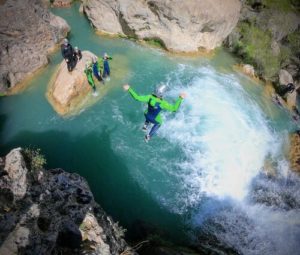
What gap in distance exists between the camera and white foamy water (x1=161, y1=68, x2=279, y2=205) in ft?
38.2

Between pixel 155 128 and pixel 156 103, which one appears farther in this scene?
pixel 155 128

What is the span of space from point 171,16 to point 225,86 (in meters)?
5.52

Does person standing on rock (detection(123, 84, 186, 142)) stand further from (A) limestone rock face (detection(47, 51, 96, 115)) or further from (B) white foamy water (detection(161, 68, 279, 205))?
(A) limestone rock face (detection(47, 51, 96, 115))

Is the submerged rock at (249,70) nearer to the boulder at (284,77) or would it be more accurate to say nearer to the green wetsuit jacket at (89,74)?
the boulder at (284,77)

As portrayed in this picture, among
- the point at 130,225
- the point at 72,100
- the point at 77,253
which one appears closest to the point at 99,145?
the point at 72,100

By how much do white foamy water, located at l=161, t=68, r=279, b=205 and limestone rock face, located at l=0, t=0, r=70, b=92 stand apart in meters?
7.76

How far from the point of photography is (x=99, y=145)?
11992 millimetres

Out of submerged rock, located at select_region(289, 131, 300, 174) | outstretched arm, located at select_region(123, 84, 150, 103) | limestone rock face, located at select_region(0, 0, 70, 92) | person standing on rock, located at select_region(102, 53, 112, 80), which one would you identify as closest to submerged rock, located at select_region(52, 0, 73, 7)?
limestone rock face, located at select_region(0, 0, 70, 92)

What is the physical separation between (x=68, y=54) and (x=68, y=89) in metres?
1.67

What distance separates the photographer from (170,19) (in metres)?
17.5

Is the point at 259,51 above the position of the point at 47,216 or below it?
above

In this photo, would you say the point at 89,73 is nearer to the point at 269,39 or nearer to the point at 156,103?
the point at 156,103

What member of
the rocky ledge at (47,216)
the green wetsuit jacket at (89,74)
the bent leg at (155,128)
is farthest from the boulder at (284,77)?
the rocky ledge at (47,216)

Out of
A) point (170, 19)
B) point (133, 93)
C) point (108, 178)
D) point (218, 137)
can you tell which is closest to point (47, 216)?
point (133, 93)
